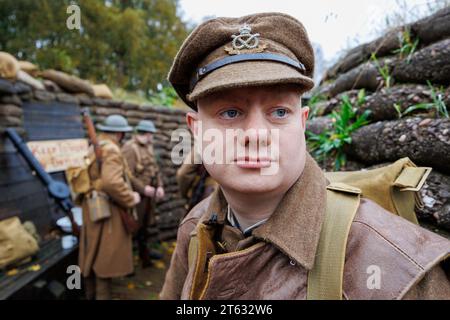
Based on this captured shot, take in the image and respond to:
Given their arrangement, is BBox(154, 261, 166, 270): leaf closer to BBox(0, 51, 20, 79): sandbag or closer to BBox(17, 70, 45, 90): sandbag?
BBox(17, 70, 45, 90): sandbag

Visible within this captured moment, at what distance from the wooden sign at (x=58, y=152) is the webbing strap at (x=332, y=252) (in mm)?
4632

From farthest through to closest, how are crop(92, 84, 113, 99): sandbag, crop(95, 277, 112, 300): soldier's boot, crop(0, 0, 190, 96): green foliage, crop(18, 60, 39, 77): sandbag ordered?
crop(0, 0, 190, 96): green foliage
crop(92, 84, 113, 99): sandbag
crop(18, 60, 39, 77): sandbag
crop(95, 277, 112, 300): soldier's boot

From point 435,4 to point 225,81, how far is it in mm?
1895

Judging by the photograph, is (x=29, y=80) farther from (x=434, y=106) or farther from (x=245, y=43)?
(x=434, y=106)

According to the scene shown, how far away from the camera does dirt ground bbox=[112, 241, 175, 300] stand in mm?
4453

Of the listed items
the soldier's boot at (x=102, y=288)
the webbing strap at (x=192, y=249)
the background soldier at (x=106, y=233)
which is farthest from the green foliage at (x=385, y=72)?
the soldier's boot at (x=102, y=288)

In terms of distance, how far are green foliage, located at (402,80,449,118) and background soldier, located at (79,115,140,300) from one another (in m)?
3.18

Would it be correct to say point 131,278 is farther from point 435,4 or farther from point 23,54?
point 23,54

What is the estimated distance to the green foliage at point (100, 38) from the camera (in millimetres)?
10406

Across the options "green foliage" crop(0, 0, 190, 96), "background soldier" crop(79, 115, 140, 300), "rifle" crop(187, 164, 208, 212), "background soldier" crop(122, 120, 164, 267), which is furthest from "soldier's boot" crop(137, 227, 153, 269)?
"green foliage" crop(0, 0, 190, 96)

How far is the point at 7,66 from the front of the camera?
3.99 m

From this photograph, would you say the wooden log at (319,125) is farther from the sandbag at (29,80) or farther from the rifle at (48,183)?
the sandbag at (29,80)
